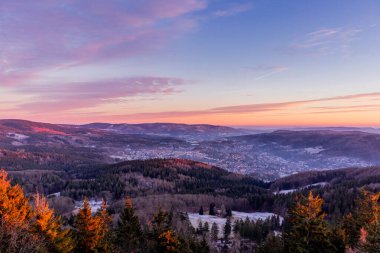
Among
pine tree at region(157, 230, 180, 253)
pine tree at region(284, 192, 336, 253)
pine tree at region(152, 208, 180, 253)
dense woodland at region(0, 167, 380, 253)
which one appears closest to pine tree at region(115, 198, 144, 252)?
dense woodland at region(0, 167, 380, 253)

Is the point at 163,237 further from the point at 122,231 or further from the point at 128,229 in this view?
the point at 122,231

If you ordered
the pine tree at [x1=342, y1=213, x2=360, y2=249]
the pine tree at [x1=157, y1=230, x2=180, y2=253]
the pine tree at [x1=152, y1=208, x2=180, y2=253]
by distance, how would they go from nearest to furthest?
the pine tree at [x1=157, y1=230, x2=180, y2=253] < the pine tree at [x1=152, y1=208, x2=180, y2=253] < the pine tree at [x1=342, y1=213, x2=360, y2=249]

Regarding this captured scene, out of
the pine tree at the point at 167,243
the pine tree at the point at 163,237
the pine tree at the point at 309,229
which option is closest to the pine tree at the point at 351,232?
the pine tree at the point at 309,229

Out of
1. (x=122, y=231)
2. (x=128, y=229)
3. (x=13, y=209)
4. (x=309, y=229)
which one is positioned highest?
(x=13, y=209)

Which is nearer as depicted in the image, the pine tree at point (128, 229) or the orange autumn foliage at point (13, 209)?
the orange autumn foliage at point (13, 209)

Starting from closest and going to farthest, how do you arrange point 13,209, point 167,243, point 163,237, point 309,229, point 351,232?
point 13,209, point 309,229, point 167,243, point 163,237, point 351,232

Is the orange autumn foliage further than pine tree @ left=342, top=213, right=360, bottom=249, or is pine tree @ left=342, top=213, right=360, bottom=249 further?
pine tree @ left=342, top=213, right=360, bottom=249

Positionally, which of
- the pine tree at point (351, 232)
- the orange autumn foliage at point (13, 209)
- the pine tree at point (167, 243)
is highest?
the orange autumn foliage at point (13, 209)

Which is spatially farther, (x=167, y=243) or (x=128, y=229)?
(x=128, y=229)

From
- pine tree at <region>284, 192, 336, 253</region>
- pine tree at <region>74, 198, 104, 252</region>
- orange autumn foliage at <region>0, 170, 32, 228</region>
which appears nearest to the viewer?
orange autumn foliage at <region>0, 170, 32, 228</region>

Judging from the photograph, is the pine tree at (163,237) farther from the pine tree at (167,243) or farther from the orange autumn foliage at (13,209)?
the orange autumn foliage at (13,209)

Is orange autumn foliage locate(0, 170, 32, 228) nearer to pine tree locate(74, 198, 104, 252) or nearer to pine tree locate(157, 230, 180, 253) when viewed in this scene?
pine tree locate(74, 198, 104, 252)

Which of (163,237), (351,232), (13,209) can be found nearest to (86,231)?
(13,209)
